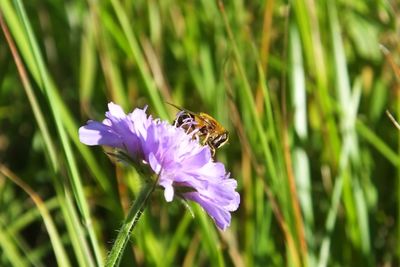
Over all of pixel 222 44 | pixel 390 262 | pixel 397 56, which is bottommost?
pixel 390 262

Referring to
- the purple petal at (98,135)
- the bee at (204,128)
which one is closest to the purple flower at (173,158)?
the purple petal at (98,135)

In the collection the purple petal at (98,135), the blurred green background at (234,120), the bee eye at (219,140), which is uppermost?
the purple petal at (98,135)

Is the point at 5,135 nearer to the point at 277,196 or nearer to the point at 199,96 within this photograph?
the point at 199,96

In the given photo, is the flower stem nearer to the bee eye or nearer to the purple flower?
the purple flower

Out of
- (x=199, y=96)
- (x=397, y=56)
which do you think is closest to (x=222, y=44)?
(x=199, y=96)

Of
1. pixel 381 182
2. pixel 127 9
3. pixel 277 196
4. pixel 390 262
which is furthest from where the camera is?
pixel 127 9

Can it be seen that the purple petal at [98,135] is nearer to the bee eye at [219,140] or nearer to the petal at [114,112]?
the petal at [114,112]

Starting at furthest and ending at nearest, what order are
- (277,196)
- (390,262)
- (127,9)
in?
(127,9), (390,262), (277,196)
